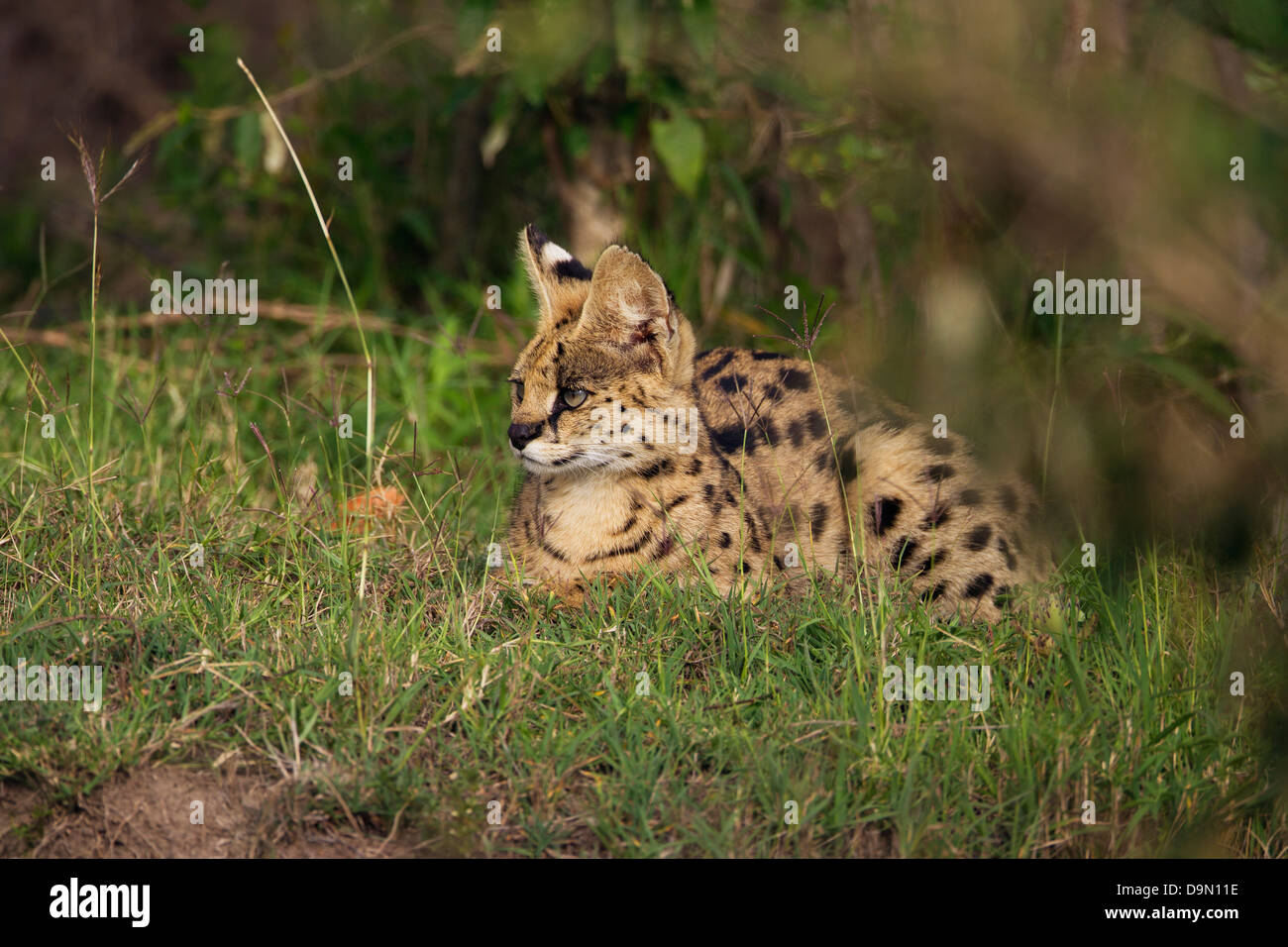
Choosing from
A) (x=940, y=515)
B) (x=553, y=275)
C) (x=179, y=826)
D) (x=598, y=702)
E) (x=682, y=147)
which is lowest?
(x=179, y=826)

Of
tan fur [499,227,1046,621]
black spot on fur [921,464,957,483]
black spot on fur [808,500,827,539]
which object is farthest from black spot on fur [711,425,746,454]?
black spot on fur [921,464,957,483]

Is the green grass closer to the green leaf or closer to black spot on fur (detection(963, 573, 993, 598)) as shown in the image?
black spot on fur (detection(963, 573, 993, 598))

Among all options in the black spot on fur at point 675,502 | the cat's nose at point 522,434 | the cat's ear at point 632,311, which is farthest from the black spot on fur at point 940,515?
the cat's nose at point 522,434

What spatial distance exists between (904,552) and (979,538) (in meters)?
0.27

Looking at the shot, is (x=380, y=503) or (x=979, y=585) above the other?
(x=380, y=503)

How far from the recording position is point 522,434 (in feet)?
14.4

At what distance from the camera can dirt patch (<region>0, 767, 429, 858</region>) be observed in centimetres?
316

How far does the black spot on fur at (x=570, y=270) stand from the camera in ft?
16.0

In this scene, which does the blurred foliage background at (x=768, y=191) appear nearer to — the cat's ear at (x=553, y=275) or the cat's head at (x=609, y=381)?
the cat's head at (x=609, y=381)

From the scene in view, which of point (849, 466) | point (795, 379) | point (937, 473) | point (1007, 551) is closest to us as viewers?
point (1007, 551)

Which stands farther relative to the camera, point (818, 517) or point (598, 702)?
point (818, 517)

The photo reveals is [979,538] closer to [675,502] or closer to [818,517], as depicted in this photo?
[818,517]

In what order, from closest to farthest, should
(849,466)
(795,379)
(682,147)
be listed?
(849,466) → (795,379) → (682,147)

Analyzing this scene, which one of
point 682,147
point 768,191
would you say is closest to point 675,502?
point 682,147
